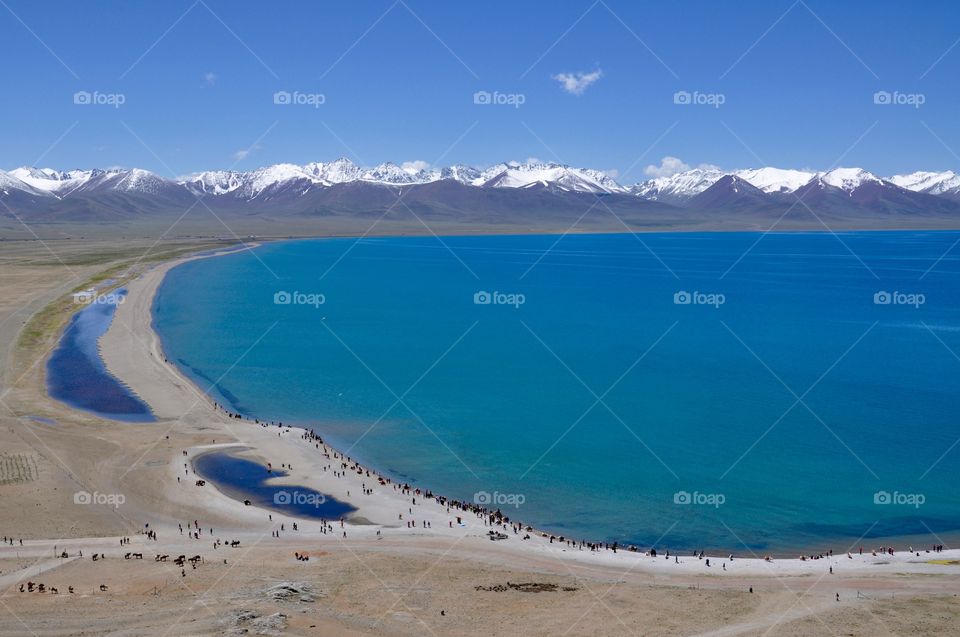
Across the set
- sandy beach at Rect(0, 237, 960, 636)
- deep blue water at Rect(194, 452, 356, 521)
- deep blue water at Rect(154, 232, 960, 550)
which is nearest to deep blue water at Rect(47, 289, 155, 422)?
deep blue water at Rect(154, 232, 960, 550)

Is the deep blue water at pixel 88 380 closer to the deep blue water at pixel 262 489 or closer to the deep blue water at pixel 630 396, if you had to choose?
the deep blue water at pixel 630 396

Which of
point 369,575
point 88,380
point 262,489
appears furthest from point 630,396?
point 88,380

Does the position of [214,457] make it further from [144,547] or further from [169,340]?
[169,340]

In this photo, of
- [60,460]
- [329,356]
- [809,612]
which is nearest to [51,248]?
[329,356]

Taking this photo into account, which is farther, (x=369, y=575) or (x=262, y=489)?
(x=262, y=489)

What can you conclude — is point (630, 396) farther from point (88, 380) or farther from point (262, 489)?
point (88, 380)

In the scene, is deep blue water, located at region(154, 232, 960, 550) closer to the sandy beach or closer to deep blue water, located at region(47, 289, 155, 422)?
the sandy beach
